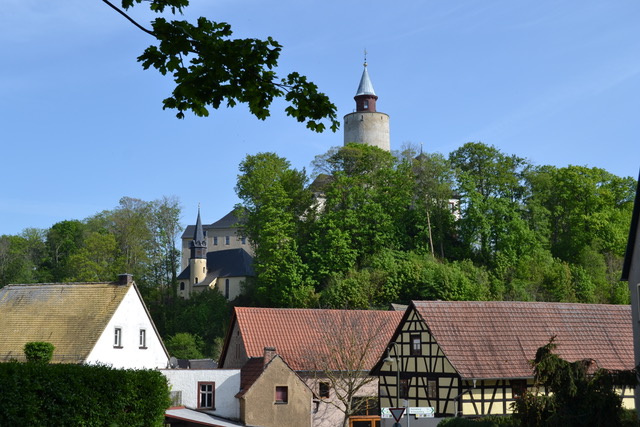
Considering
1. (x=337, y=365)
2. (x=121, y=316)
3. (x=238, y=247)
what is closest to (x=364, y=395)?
(x=337, y=365)

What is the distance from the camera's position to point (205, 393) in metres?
37.0

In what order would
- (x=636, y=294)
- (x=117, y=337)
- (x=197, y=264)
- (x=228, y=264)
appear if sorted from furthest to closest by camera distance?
(x=197, y=264) < (x=228, y=264) < (x=117, y=337) < (x=636, y=294)

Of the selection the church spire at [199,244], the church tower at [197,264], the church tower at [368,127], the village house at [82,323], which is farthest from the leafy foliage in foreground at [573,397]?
the church spire at [199,244]

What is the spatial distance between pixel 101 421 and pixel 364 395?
68.0ft

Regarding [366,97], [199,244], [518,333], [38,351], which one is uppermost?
[366,97]

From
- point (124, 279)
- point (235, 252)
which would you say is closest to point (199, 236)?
point (235, 252)

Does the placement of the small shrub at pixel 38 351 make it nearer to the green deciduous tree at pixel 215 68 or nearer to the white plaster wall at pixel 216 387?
the white plaster wall at pixel 216 387

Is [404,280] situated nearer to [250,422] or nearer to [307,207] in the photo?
[307,207]

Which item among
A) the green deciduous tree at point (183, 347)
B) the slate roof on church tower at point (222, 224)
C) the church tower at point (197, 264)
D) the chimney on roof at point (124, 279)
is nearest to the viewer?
the chimney on roof at point (124, 279)

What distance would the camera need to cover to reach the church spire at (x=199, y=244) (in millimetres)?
95562

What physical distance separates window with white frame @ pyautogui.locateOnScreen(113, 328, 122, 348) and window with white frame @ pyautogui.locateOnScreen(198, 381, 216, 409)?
4.65 metres

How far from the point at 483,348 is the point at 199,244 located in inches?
2630

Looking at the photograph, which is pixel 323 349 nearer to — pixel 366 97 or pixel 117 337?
pixel 117 337

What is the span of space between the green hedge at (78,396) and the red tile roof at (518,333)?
14984mm
